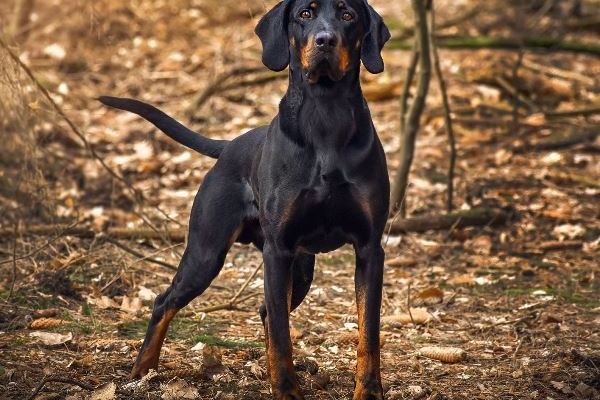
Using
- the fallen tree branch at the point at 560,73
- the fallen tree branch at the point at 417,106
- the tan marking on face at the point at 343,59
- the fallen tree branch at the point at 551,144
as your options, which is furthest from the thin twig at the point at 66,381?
the fallen tree branch at the point at 560,73

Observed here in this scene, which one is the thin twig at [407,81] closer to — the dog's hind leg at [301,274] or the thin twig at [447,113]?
the thin twig at [447,113]

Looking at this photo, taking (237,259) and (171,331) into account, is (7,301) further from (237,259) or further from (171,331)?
(237,259)

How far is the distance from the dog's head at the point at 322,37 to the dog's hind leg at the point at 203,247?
27.7 inches

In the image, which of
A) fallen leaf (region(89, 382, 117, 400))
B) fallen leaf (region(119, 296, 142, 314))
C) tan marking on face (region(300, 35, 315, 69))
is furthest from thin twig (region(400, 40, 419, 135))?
fallen leaf (region(89, 382, 117, 400))

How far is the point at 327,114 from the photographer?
12.9 ft

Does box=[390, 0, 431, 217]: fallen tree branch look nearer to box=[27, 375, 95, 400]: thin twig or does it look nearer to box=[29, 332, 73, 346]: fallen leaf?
box=[29, 332, 73, 346]: fallen leaf

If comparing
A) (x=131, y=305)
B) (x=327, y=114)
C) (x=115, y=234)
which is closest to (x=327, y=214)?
(x=327, y=114)

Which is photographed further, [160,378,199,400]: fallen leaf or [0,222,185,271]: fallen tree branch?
[0,222,185,271]: fallen tree branch

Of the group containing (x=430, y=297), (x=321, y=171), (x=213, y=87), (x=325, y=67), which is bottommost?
(x=430, y=297)

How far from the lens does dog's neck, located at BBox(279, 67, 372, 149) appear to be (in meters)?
3.93

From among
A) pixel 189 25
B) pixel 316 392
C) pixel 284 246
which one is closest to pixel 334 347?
pixel 316 392

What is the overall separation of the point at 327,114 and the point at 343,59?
0.27 m

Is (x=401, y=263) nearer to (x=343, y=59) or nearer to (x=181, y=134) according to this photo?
(x=181, y=134)

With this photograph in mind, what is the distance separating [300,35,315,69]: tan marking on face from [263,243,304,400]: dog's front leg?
77 centimetres
